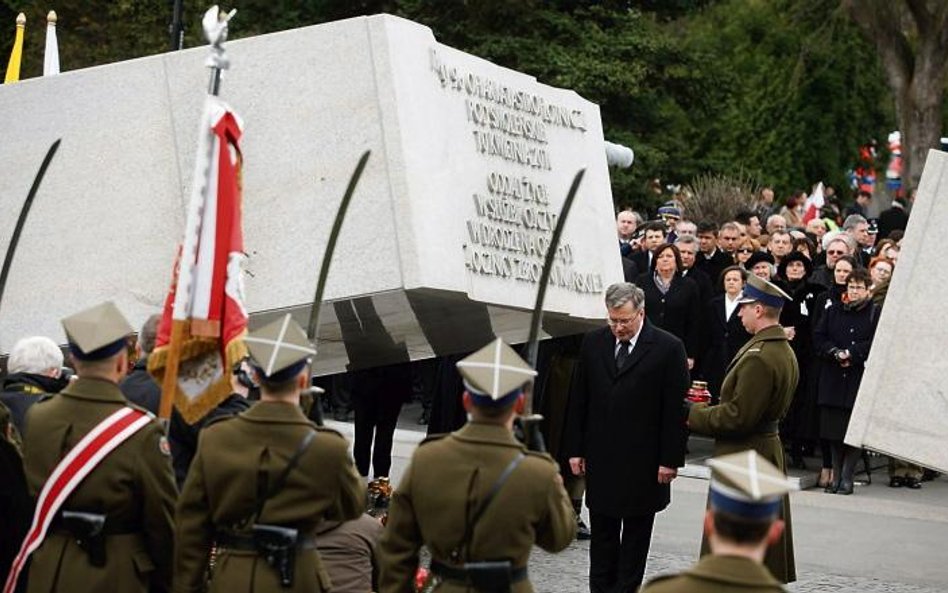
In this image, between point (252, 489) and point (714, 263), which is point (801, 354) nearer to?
point (714, 263)

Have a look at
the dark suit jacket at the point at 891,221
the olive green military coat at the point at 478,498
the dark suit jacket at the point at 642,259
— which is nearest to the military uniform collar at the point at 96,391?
the olive green military coat at the point at 478,498

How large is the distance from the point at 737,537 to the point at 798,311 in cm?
1187

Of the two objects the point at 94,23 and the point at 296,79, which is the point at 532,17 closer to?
the point at 94,23

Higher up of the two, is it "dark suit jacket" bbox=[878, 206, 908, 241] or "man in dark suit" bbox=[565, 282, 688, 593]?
"dark suit jacket" bbox=[878, 206, 908, 241]

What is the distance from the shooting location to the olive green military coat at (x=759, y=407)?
1053 centimetres

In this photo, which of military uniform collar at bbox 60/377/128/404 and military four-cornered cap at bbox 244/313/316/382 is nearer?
military four-cornered cap at bbox 244/313/316/382

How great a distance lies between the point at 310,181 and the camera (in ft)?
35.5

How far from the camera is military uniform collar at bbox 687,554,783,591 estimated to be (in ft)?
16.9

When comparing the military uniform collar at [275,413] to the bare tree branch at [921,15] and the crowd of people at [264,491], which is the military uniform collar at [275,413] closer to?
the crowd of people at [264,491]

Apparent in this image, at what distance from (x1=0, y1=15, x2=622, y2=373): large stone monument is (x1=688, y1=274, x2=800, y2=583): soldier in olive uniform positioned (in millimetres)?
1489

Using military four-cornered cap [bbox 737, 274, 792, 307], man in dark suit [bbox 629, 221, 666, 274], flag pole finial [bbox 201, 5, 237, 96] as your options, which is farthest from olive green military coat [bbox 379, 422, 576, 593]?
man in dark suit [bbox 629, 221, 666, 274]

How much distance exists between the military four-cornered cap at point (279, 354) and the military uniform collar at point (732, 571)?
2.39 metres

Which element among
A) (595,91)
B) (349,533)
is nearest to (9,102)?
(349,533)

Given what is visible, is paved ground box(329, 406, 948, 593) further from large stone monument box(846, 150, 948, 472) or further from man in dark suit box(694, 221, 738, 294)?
man in dark suit box(694, 221, 738, 294)
